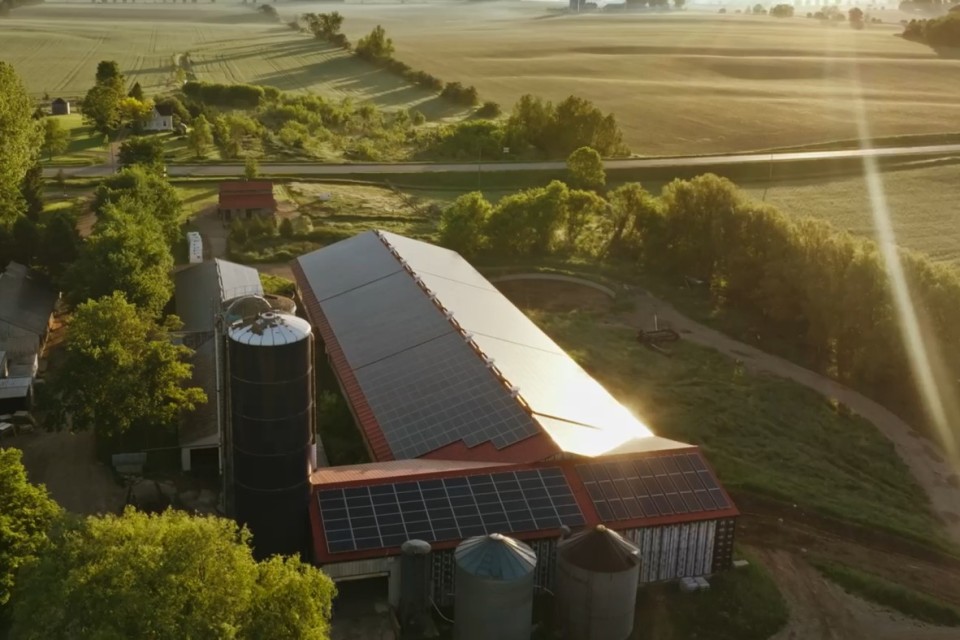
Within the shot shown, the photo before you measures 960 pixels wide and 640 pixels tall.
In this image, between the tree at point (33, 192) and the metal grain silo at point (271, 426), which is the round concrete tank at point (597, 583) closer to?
the metal grain silo at point (271, 426)

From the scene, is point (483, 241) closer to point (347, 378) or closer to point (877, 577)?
point (347, 378)

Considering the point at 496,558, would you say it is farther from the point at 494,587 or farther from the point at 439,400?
the point at 439,400

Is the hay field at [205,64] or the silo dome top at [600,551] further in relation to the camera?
the hay field at [205,64]

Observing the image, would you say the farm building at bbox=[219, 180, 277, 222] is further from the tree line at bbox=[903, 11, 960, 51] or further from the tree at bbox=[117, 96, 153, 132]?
the tree line at bbox=[903, 11, 960, 51]

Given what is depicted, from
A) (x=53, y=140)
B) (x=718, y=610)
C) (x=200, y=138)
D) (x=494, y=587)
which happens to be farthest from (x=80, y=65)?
(x=718, y=610)

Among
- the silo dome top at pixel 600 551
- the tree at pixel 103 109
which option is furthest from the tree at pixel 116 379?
the tree at pixel 103 109

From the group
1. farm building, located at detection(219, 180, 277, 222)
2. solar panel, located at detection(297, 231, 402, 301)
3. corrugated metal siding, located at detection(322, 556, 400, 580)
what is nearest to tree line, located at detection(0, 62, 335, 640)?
corrugated metal siding, located at detection(322, 556, 400, 580)

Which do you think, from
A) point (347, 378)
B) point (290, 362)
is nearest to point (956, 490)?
point (347, 378)
